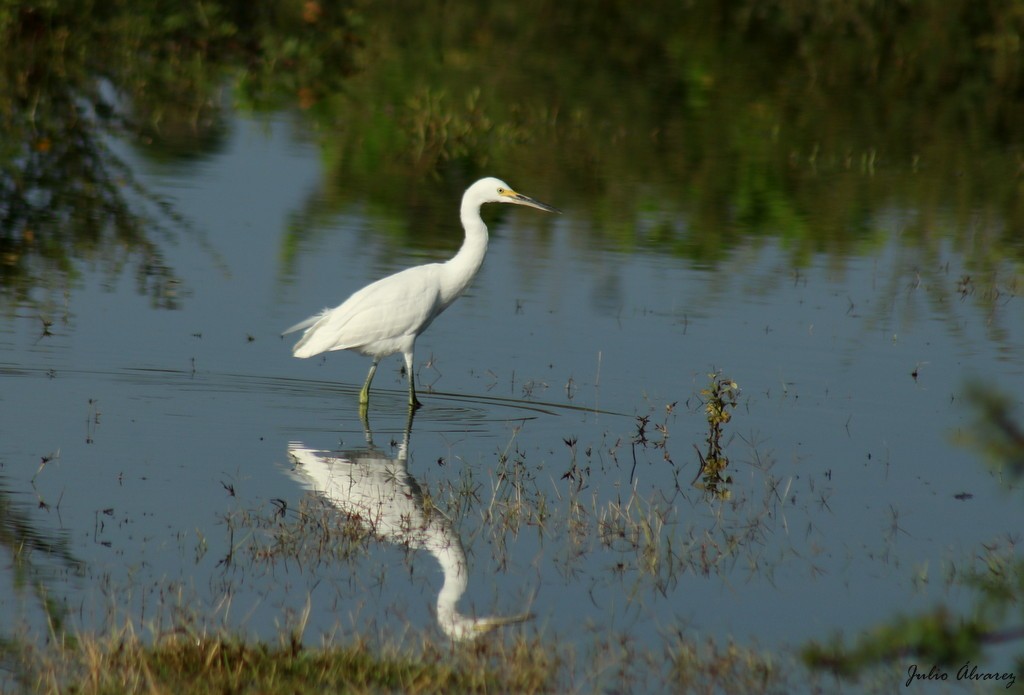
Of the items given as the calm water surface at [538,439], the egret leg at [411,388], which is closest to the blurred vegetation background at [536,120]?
the calm water surface at [538,439]

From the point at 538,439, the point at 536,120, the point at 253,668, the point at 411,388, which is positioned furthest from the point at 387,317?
the point at 536,120

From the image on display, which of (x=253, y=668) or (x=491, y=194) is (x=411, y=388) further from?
(x=253, y=668)

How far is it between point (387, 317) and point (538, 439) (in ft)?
4.67

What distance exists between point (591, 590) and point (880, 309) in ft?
22.5

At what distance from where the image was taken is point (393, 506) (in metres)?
7.45

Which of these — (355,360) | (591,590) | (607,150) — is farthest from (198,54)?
(591,590)

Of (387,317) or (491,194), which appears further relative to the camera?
(491,194)

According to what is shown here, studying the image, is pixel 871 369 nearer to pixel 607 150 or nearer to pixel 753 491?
pixel 753 491

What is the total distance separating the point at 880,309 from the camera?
12.8 metres

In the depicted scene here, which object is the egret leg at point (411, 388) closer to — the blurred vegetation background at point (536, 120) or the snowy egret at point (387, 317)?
the snowy egret at point (387, 317)

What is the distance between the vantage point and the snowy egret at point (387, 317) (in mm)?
9844

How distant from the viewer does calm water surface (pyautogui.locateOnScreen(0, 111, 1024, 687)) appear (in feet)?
21.0

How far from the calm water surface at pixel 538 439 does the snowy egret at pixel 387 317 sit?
326mm

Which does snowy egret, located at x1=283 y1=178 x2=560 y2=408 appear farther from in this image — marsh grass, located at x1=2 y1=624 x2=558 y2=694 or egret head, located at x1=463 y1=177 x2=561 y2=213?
marsh grass, located at x1=2 y1=624 x2=558 y2=694
